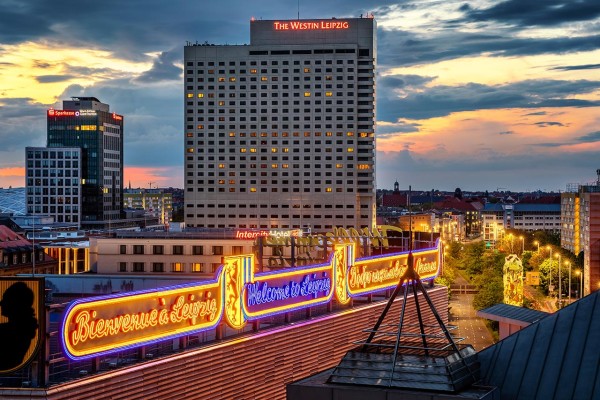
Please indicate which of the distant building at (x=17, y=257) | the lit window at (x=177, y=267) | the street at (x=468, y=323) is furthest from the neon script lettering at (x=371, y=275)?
the distant building at (x=17, y=257)

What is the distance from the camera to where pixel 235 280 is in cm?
4141

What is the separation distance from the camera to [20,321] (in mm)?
30734

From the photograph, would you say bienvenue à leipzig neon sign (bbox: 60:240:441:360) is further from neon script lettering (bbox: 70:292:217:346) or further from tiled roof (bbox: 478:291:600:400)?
tiled roof (bbox: 478:291:600:400)

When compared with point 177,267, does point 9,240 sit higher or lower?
higher

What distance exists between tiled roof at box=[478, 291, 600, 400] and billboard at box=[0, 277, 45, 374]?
624 inches

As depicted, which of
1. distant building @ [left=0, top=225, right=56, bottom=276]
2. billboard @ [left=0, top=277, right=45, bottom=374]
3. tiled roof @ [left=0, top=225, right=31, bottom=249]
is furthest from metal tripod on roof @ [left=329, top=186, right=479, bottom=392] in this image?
tiled roof @ [left=0, top=225, right=31, bottom=249]

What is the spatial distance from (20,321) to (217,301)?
10950 millimetres

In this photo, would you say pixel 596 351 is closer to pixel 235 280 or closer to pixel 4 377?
pixel 235 280

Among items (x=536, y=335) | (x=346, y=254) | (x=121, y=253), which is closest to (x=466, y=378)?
(x=536, y=335)

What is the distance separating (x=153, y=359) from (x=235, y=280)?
680cm

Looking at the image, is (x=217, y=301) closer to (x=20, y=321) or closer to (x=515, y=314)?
(x=20, y=321)

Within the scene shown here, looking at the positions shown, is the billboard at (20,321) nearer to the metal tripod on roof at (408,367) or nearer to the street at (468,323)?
the metal tripod on roof at (408,367)

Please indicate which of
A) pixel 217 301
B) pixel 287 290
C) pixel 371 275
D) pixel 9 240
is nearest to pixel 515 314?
pixel 371 275

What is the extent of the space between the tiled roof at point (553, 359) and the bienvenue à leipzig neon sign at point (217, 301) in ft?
39.0
